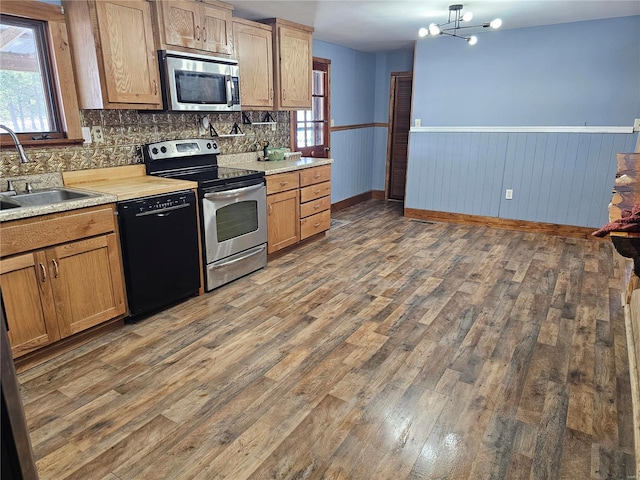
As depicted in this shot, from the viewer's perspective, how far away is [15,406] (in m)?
0.74

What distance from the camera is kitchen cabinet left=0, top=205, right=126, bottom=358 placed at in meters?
2.12

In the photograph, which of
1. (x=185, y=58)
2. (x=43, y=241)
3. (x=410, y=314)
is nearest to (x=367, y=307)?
(x=410, y=314)

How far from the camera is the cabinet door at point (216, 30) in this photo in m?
3.26

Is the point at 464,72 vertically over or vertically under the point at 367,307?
over

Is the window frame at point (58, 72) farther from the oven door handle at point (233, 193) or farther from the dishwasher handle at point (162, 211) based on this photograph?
the oven door handle at point (233, 193)

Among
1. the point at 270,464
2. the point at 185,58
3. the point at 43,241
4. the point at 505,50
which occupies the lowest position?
the point at 270,464

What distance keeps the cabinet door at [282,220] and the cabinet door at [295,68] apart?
3.21 feet

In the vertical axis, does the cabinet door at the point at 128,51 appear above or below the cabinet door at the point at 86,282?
above

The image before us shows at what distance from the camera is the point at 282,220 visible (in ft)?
13.1

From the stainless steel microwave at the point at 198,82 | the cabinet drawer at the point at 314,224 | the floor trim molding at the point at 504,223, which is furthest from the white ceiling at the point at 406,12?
the floor trim molding at the point at 504,223

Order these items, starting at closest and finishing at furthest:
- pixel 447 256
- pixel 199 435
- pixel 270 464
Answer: pixel 270 464 < pixel 199 435 < pixel 447 256

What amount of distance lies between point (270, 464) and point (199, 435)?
0.36 m

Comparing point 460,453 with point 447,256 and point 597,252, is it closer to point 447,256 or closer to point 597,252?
point 447,256

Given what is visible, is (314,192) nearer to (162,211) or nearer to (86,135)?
(162,211)
